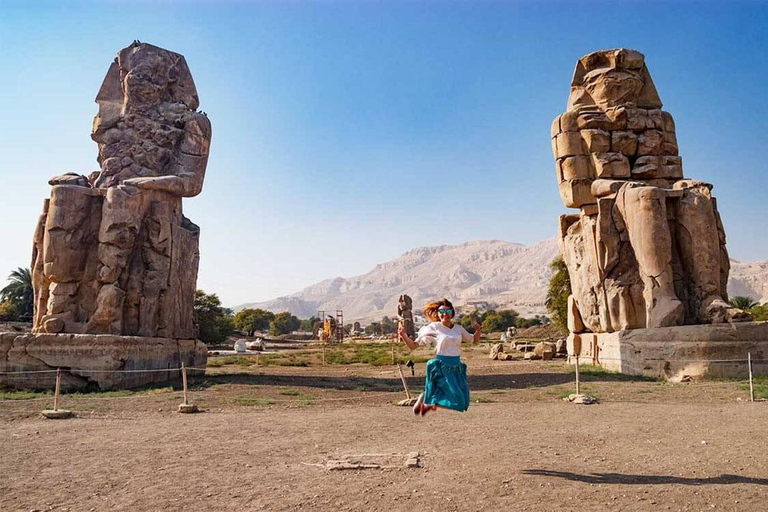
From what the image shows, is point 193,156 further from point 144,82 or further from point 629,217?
point 629,217

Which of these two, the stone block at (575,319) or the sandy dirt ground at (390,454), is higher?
the stone block at (575,319)

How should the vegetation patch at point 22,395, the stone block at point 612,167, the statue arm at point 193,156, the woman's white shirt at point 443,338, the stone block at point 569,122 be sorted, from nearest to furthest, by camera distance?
the woman's white shirt at point 443,338 < the vegetation patch at point 22,395 < the statue arm at point 193,156 < the stone block at point 612,167 < the stone block at point 569,122

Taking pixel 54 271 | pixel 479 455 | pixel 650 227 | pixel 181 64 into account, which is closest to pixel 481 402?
pixel 479 455

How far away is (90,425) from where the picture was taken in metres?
6.90

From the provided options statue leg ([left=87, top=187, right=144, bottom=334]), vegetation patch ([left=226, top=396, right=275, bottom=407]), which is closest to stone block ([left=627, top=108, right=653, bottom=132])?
vegetation patch ([left=226, top=396, right=275, bottom=407])

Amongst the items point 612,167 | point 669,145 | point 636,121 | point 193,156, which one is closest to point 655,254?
point 612,167

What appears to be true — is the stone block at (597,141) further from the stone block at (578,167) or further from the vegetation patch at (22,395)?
the vegetation patch at (22,395)

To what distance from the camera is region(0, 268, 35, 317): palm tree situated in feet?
110

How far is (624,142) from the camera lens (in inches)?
511

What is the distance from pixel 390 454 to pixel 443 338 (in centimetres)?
112

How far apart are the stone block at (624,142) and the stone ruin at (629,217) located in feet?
0.07

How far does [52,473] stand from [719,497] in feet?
15.3

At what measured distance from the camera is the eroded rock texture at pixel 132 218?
10.8 metres

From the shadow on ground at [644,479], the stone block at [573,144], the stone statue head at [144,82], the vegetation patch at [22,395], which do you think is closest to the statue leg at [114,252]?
the vegetation patch at [22,395]
